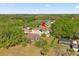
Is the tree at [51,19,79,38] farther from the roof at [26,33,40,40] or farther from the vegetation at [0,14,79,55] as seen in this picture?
the roof at [26,33,40,40]

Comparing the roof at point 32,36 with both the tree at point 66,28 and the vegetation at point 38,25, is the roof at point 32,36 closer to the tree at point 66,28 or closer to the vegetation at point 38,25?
the vegetation at point 38,25

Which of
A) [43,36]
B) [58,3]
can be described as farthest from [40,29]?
[58,3]

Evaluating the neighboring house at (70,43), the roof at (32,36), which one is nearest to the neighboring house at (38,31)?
the roof at (32,36)

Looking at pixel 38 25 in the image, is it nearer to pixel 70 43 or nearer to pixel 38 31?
pixel 38 31

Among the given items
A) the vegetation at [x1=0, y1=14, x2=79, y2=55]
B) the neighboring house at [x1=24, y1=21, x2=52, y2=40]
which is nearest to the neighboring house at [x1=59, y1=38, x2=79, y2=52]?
the vegetation at [x1=0, y1=14, x2=79, y2=55]

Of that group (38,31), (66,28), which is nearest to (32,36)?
(38,31)

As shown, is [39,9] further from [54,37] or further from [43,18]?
[54,37]

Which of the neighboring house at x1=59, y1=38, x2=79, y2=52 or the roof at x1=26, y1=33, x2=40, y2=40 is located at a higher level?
the roof at x1=26, y1=33, x2=40, y2=40

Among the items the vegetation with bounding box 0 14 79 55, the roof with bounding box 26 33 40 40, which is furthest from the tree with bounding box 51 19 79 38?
the roof with bounding box 26 33 40 40

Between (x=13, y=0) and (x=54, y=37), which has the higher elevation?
(x=13, y=0)

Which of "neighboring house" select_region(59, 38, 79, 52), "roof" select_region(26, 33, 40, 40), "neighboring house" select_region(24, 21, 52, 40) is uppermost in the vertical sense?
"neighboring house" select_region(24, 21, 52, 40)

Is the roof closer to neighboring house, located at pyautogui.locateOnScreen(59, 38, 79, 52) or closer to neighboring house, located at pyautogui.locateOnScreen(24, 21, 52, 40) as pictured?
neighboring house, located at pyautogui.locateOnScreen(24, 21, 52, 40)
